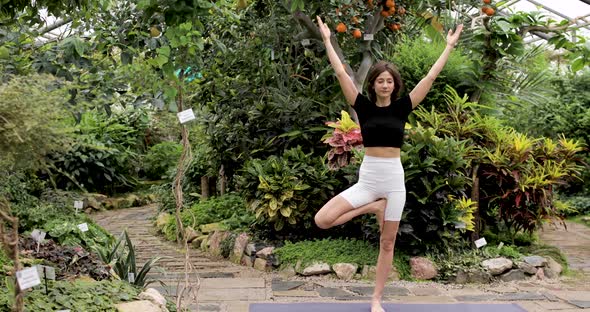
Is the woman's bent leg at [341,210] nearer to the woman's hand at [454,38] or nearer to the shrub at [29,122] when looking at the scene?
the woman's hand at [454,38]

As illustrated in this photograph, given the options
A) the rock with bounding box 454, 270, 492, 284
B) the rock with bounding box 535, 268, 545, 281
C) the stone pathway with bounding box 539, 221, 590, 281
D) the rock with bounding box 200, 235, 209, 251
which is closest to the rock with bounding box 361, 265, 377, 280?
the rock with bounding box 454, 270, 492, 284

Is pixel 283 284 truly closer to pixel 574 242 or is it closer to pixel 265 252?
pixel 265 252

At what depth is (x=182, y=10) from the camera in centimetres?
257

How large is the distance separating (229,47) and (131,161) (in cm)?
427

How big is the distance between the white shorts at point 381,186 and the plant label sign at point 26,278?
160 centimetres

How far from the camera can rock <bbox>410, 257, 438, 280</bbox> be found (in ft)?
14.9

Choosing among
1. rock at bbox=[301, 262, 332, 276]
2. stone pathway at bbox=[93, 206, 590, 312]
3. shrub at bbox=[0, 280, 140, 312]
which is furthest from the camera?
rock at bbox=[301, 262, 332, 276]

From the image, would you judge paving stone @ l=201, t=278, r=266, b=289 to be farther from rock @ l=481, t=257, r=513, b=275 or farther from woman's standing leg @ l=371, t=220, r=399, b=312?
rock @ l=481, t=257, r=513, b=275

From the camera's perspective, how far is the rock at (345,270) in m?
4.56

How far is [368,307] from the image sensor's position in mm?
3488

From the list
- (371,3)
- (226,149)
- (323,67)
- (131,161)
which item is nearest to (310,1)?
(371,3)

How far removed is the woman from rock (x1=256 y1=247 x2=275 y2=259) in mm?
1788

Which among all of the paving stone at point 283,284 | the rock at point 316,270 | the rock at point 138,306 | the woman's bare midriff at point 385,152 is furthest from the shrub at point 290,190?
the rock at point 138,306

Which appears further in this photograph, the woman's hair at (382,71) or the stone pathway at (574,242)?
the stone pathway at (574,242)
